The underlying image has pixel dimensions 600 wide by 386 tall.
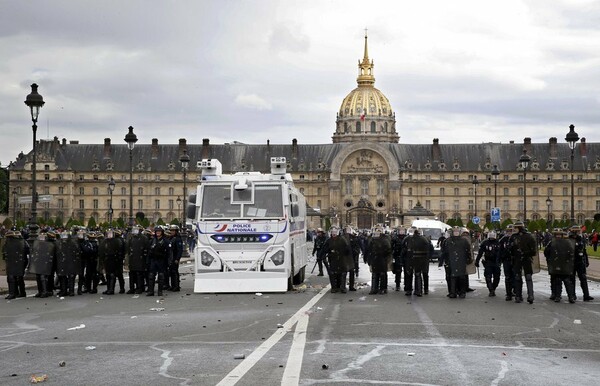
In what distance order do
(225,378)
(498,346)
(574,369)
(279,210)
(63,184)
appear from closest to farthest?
1. (225,378)
2. (574,369)
3. (498,346)
4. (279,210)
5. (63,184)

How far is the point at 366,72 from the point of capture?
188875 millimetres

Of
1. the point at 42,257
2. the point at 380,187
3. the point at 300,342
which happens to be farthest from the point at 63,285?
the point at 380,187

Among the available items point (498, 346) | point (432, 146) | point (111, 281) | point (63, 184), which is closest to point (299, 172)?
point (432, 146)

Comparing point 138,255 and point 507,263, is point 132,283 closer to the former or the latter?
point 138,255

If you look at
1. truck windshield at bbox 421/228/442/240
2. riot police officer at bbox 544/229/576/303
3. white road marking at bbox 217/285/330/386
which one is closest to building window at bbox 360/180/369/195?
truck windshield at bbox 421/228/442/240

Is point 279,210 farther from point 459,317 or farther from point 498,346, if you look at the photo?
point 498,346

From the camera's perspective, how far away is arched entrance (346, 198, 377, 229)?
140m

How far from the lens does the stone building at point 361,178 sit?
13862 cm

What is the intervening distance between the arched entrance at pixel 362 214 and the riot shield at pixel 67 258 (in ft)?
384

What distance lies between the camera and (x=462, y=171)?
5556 inches

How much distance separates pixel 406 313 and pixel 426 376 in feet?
24.5

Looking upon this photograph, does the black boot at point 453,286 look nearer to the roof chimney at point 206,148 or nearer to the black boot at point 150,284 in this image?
the black boot at point 150,284

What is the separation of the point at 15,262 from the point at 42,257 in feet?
2.76

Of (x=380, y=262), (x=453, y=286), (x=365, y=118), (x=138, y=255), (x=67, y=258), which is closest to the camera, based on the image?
(x=453, y=286)
